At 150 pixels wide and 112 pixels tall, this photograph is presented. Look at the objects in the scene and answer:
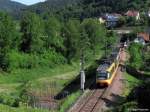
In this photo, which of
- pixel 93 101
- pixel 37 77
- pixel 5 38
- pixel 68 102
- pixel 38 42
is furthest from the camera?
pixel 38 42

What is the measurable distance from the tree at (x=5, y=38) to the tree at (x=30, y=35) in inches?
192

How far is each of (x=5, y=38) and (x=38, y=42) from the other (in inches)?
370

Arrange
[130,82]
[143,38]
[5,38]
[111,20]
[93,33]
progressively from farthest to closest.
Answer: [111,20] → [143,38] → [93,33] → [5,38] → [130,82]

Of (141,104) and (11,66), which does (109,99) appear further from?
(11,66)

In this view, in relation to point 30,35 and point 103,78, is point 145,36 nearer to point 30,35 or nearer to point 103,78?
point 30,35

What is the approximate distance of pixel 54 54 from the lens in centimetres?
8612

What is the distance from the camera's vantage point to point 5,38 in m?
75.6

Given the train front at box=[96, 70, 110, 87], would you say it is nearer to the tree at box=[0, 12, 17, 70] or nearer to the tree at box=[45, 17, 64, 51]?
the tree at box=[0, 12, 17, 70]

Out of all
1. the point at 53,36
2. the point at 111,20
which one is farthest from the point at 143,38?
the point at 111,20

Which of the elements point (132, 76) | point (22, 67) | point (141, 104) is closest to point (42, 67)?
point (22, 67)

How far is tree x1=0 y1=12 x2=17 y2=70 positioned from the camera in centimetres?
7493

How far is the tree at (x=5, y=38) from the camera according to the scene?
74.9 m

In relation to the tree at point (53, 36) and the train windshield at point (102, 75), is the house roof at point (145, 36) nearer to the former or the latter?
the tree at point (53, 36)

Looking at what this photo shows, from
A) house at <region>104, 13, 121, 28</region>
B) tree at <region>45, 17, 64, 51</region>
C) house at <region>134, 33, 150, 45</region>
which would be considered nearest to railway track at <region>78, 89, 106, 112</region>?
tree at <region>45, 17, 64, 51</region>
